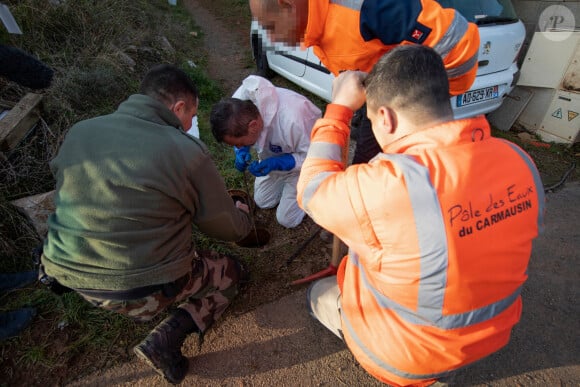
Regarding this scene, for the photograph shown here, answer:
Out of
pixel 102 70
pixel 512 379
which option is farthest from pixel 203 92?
pixel 512 379

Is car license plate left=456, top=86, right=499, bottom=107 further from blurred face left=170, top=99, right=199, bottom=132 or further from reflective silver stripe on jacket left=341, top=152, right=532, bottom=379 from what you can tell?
blurred face left=170, top=99, right=199, bottom=132

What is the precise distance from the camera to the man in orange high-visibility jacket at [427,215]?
1058 mm

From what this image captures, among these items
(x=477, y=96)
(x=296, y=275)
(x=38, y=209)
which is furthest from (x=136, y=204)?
(x=477, y=96)

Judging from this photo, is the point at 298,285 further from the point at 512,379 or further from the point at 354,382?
the point at 512,379

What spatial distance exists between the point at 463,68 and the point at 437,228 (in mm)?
1324

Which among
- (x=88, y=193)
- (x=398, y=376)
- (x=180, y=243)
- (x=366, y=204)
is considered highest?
(x=366, y=204)

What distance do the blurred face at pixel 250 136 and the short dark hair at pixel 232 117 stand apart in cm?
3

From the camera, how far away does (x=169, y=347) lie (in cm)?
195

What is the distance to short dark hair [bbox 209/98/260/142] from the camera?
2357 millimetres

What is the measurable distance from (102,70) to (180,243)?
12.4 feet

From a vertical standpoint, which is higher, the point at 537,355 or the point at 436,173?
the point at 436,173

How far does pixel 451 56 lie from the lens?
5.89 ft

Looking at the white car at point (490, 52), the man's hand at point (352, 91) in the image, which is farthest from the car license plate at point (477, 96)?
the man's hand at point (352, 91)

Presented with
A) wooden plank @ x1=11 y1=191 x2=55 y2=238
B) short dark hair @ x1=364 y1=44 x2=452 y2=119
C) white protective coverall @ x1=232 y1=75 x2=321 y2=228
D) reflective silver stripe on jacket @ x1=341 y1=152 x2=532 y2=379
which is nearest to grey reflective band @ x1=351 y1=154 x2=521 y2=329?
reflective silver stripe on jacket @ x1=341 y1=152 x2=532 y2=379
